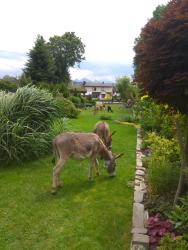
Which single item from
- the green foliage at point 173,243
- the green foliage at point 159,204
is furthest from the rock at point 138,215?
the green foliage at point 173,243

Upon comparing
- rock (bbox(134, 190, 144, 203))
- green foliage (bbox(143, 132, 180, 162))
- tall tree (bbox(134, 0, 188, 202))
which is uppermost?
tall tree (bbox(134, 0, 188, 202))

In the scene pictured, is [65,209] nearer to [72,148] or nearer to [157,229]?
[72,148]

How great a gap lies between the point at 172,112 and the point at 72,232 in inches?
110

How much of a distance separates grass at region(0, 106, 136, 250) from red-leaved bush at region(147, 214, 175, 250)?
408mm

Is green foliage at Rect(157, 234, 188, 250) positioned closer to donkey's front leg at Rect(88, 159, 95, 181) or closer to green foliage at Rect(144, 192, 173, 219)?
green foliage at Rect(144, 192, 173, 219)

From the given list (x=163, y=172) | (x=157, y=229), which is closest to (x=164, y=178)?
(x=163, y=172)

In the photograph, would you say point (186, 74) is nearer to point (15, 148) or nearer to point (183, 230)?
point (183, 230)

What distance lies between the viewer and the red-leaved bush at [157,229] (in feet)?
16.4

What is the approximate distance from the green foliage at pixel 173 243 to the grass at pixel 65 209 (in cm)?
90

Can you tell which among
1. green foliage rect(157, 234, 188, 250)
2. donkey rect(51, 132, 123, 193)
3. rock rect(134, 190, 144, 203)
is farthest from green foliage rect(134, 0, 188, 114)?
donkey rect(51, 132, 123, 193)

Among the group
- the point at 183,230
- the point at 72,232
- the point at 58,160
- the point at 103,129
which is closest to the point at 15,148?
the point at 58,160

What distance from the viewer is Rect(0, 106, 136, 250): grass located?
17.8 ft

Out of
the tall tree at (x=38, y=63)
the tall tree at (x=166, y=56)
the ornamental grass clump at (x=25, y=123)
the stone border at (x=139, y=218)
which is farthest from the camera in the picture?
the tall tree at (x=38, y=63)

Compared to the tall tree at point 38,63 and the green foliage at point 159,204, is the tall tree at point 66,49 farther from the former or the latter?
the green foliage at point 159,204
